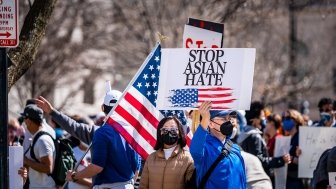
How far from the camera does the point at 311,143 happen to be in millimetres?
14453

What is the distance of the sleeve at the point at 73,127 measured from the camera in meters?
11.4

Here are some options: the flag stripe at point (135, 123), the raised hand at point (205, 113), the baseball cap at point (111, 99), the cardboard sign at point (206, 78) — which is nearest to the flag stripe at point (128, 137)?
the flag stripe at point (135, 123)

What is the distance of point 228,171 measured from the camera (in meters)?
9.28

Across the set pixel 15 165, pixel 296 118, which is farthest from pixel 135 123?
pixel 296 118

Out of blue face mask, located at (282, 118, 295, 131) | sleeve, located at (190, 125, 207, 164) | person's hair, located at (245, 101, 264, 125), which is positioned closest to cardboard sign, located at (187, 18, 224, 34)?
sleeve, located at (190, 125, 207, 164)

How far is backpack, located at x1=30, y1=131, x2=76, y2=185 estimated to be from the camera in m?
12.1

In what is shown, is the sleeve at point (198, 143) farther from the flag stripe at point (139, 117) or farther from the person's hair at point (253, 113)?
the person's hair at point (253, 113)

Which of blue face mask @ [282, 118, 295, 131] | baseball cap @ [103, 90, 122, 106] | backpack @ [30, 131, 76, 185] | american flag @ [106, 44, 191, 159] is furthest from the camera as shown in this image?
blue face mask @ [282, 118, 295, 131]

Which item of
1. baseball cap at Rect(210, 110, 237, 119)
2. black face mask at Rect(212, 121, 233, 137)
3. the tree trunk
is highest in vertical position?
the tree trunk

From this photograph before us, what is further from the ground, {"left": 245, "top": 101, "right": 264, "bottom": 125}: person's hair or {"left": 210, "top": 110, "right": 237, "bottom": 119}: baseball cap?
{"left": 210, "top": 110, "right": 237, "bottom": 119}: baseball cap

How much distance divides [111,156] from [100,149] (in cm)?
17

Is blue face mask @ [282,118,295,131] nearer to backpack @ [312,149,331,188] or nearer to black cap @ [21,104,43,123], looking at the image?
black cap @ [21,104,43,123]

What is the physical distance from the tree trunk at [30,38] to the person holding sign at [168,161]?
6.35ft

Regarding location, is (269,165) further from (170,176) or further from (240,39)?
(240,39)
